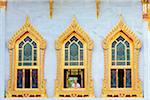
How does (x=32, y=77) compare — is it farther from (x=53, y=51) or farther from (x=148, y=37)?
(x=148, y=37)

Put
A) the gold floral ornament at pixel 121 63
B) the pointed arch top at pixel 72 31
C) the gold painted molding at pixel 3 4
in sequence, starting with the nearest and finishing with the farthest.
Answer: the gold floral ornament at pixel 121 63 < the pointed arch top at pixel 72 31 < the gold painted molding at pixel 3 4

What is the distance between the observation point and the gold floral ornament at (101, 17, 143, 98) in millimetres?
10828

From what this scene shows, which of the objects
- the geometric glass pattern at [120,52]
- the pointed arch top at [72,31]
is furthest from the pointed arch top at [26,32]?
the geometric glass pattern at [120,52]

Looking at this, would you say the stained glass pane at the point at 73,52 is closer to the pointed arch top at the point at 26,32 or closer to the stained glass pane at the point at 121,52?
the pointed arch top at the point at 26,32

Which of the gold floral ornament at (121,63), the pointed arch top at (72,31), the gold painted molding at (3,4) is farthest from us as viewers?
the gold painted molding at (3,4)

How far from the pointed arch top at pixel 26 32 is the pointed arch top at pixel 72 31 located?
1.18 feet

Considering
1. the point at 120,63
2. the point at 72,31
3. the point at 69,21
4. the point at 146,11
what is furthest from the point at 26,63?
the point at 146,11

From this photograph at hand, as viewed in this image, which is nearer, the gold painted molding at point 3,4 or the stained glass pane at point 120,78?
the stained glass pane at point 120,78

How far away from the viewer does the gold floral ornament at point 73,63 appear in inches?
428

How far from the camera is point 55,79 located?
1088 cm

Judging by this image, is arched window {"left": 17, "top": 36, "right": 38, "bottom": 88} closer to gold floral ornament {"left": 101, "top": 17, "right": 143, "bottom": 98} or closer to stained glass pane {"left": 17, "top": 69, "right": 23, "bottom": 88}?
stained glass pane {"left": 17, "top": 69, "right": 23, "bottom": 88}

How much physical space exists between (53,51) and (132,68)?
1931 mm

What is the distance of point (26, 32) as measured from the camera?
11.0m

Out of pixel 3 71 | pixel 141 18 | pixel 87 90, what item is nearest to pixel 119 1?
pixel 141 18
